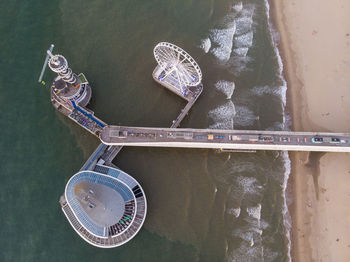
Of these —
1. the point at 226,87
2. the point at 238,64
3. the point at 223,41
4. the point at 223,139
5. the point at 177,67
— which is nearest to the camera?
the point at 223,139

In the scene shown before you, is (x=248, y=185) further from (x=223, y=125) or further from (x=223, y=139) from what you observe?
(x=223, y=125)

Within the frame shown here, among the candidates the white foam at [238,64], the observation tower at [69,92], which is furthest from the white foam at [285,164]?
the observation tower at [69,92]

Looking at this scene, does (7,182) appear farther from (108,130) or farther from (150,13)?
(150,13)

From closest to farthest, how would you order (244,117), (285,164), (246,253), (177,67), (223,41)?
(246,253) → (177,67) → (285,164) → (244,117) → (223,41)

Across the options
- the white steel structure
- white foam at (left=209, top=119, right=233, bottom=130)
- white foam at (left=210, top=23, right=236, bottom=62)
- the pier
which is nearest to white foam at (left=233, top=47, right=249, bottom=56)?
white foam at (left=210, top=23, right=236, bottom=62)

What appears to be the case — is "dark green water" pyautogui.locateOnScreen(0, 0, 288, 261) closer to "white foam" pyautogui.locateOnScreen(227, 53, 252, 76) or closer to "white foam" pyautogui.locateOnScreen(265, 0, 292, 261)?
"white foam" pyautogui.locateOnScreen(227, 53, 252, 76)

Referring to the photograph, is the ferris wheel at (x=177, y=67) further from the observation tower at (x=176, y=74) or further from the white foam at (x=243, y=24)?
the white foam at (x=243, y=24)

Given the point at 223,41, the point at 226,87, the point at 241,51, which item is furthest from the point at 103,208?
the point at 241,51
